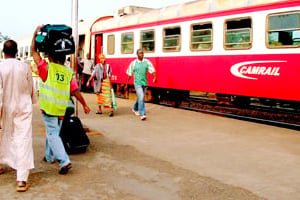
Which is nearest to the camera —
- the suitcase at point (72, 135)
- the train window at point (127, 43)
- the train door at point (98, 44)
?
the suitcase at point (72, 135)

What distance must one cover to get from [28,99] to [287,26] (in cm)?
658

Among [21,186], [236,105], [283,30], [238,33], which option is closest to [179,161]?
[21,186]

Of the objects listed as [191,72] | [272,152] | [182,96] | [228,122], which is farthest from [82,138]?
[182,96]

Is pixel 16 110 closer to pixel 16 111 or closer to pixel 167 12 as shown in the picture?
pixel 16 111

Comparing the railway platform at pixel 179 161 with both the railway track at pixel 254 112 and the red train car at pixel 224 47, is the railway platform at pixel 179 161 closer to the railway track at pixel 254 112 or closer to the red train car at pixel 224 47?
the railway track at pixel 254 112

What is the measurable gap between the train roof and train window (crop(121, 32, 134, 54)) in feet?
1.39

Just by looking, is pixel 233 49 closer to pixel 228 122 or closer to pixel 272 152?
pixel 228 122

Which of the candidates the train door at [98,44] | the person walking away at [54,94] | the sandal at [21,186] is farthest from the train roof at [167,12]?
the sandal at [21,186]

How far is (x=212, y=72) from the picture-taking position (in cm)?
1111

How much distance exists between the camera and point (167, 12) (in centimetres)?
1293

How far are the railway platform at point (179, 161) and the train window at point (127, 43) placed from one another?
5.62 metres

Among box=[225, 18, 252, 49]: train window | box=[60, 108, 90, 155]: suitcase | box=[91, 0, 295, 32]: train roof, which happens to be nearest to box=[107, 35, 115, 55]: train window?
box=[91, 0, 295, 32]: train roof

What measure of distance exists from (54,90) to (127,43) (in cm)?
1024

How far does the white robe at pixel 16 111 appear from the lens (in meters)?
4.68
